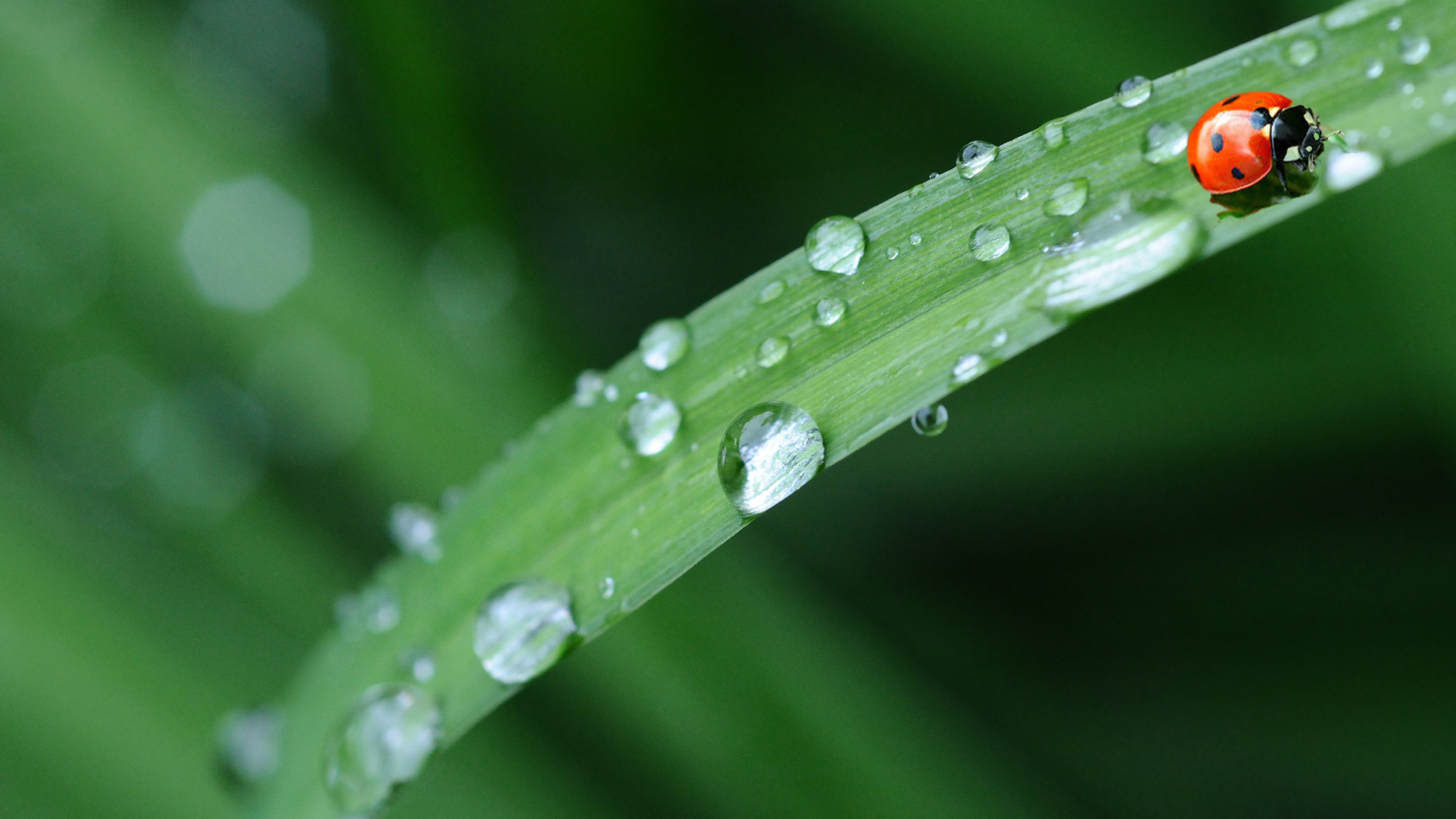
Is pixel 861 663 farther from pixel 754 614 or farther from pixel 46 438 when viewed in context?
pixel 46 438

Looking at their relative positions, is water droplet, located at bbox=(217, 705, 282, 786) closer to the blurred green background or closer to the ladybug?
the blurred green background

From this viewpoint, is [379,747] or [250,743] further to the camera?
[250,743]

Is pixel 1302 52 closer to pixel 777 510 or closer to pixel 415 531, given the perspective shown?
pixel 415 531

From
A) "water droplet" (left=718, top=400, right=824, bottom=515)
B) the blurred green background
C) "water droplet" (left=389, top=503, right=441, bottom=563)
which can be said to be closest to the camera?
"water droplet" (left=718, top=400, right=824, bottom=515)

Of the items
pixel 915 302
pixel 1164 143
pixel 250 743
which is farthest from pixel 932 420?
pixel 250 743

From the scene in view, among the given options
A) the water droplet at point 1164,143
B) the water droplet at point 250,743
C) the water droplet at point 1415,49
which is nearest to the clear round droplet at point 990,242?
the water droplet at point 1164,143

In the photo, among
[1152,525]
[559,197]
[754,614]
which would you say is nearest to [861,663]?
[754,614]

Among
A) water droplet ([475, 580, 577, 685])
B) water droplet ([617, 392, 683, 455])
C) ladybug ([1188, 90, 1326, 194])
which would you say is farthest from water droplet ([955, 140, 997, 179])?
water droplet ([475, 580, 577, 685])

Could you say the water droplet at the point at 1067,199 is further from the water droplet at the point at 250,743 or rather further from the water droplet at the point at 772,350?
the water droplet at the point at 250,743
